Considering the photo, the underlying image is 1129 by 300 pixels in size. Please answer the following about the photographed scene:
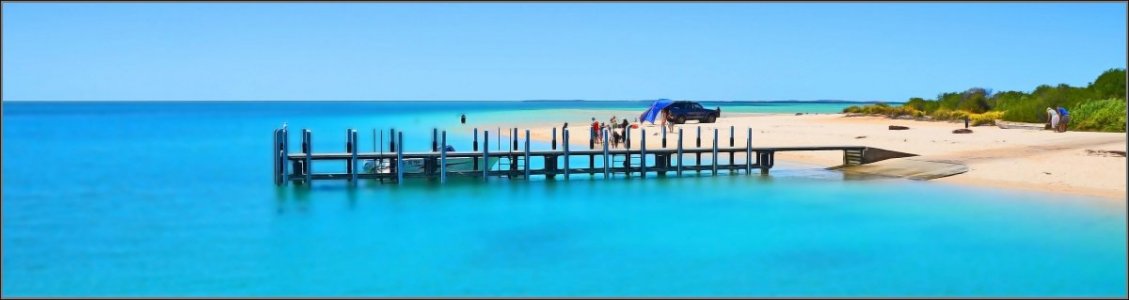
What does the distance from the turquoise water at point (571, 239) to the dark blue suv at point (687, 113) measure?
19467mm

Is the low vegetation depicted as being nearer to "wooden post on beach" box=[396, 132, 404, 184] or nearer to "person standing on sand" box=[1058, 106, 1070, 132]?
"person standing on sand" box=[1058, 106, 1070, 132]

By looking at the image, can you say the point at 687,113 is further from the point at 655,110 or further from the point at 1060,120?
the point at 1060,120

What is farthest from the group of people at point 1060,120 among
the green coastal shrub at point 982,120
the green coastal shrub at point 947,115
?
the green coastal shrub at point 947,115

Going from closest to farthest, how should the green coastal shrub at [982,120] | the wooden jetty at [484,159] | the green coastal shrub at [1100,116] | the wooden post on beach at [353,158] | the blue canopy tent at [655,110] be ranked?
the wooden post on beach at [353,158] < the wooden jetty at [484,159] < the green coastal shrub at [1100,116] < the green coastal shrub at [982,120] < the blue canopy tent at [655,110]

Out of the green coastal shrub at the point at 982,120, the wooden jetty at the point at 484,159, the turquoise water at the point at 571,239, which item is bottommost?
the turquoise water at the point at 571,239

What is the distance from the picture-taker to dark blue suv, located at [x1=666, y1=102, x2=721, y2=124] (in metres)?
A: 45.1

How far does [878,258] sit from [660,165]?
Result: 449 inches

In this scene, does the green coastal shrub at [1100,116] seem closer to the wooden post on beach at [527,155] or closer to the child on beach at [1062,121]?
the child on beach at [1062,121]

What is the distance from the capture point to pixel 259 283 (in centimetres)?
1312

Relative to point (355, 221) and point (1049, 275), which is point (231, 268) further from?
point (1049, 275)

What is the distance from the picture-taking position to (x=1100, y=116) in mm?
35750

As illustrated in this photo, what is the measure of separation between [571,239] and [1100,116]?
87.6ft

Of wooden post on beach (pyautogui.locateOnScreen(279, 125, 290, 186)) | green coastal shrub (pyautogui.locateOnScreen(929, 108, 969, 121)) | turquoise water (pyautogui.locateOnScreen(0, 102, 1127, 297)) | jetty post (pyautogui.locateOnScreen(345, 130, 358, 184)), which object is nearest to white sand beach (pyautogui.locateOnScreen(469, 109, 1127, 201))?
turquoise water (pyautogui.locateOnScreen(0, 102, 1127, 297))

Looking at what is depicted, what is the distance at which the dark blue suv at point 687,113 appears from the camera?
1775 inches
